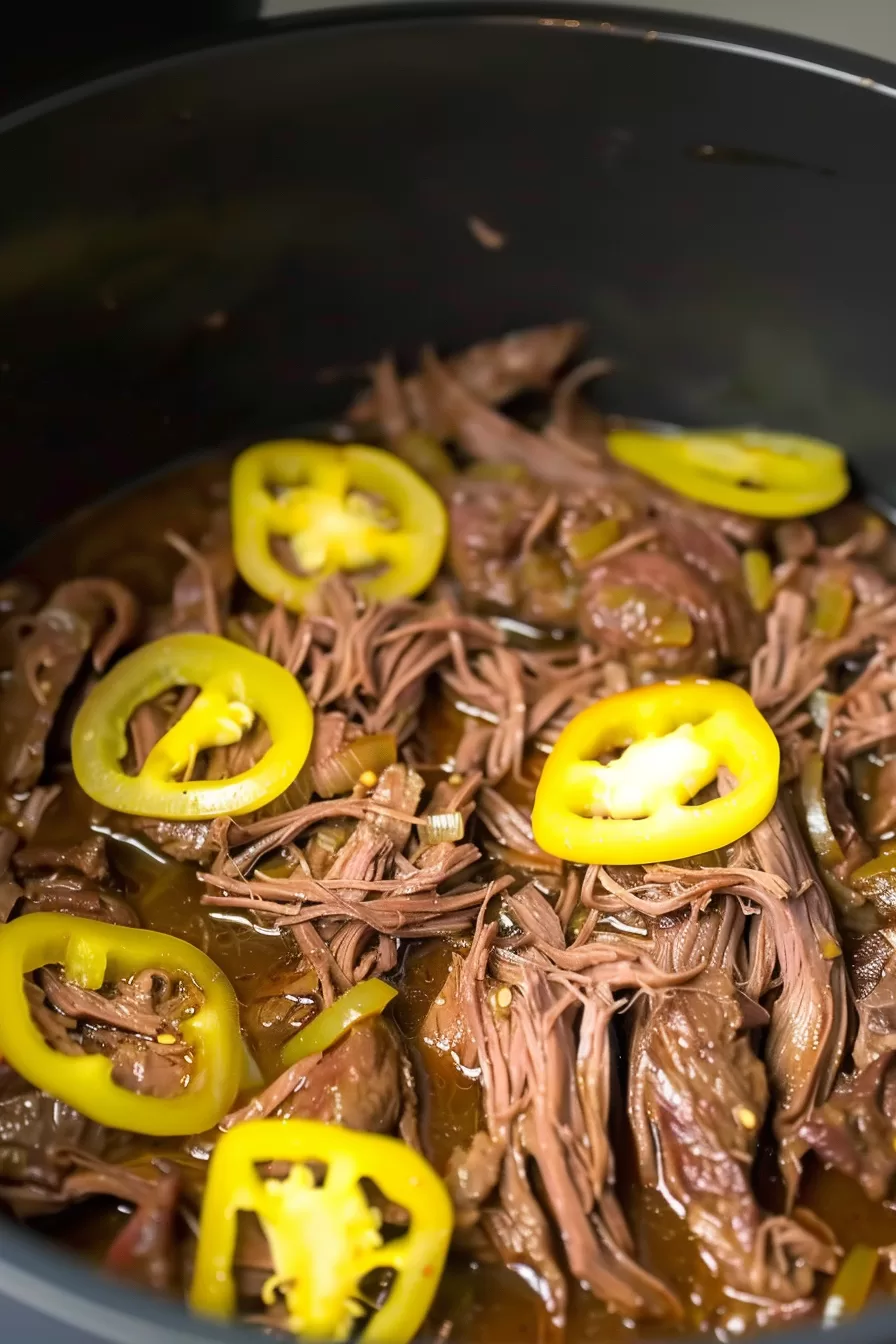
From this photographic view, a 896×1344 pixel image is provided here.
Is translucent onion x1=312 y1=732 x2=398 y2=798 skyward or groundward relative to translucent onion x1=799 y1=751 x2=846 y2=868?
groundward

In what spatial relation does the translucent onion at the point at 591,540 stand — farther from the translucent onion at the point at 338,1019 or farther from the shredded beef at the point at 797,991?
the translucent onion at the point at 338,1019

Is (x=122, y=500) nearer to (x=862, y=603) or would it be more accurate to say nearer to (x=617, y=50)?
(x=617, y=50)

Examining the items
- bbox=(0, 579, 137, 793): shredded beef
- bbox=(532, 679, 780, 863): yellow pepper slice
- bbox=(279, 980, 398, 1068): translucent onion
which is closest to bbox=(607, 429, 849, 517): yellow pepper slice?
bbox=(532, 679, 780, 863): yellow pepper slice

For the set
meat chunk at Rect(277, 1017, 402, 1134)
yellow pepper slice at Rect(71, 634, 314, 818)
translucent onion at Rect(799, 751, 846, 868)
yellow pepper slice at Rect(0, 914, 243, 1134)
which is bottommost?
yellow pepper slice at Rect(0, 914, 243, 1134)

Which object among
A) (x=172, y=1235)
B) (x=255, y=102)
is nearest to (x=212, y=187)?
(x=255, y=102)

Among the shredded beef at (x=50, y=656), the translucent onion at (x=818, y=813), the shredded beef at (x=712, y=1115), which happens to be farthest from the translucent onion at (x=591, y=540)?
the shredded beef at (x=50, y=656)

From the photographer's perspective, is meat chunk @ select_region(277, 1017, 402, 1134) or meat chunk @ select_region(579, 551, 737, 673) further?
meat chunk @ select_region(579, 551, 737, 673)

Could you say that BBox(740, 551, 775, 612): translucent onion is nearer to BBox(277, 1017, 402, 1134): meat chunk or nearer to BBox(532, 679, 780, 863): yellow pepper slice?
BBox(532, 679, 780, 863): yellow pepper slice
